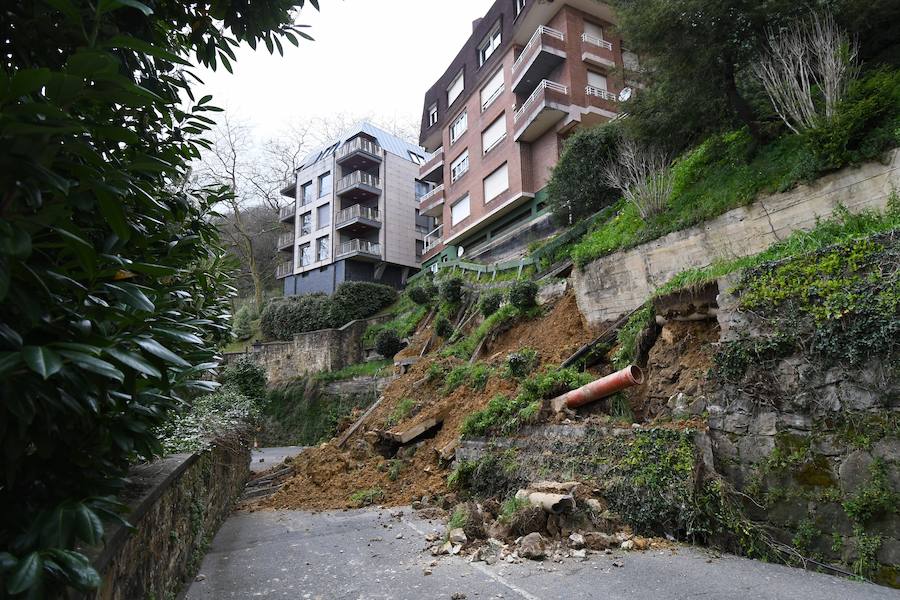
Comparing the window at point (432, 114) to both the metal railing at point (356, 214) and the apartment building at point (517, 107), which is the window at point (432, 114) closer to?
the apartment building at point (517, 107)

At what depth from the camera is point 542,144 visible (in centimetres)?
2239

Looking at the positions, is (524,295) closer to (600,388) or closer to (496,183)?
(600,388)

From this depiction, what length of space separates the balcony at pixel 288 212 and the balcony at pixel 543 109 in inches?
901

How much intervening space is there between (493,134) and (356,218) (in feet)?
40.7

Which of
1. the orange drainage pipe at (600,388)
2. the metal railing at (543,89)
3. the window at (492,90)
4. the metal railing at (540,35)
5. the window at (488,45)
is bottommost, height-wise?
the orange drainage pipe at (600,388)

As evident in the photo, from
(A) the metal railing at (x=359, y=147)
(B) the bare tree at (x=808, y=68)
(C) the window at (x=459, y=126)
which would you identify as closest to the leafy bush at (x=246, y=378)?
(B) the bare tree at (x=808, y=68)

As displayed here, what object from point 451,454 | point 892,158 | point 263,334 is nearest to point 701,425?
point 451,454

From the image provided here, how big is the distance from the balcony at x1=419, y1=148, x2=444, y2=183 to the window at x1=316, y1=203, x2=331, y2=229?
8056 mm

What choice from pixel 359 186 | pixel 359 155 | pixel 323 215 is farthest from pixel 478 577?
pixel 323 215

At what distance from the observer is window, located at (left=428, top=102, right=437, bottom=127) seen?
1316 inches

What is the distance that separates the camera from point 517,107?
918 inches

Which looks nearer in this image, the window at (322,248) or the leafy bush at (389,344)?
the leafy bush at (389,344)

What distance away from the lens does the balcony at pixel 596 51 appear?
21703mm

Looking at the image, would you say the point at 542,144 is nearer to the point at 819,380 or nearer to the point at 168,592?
the point at 819,380
